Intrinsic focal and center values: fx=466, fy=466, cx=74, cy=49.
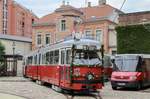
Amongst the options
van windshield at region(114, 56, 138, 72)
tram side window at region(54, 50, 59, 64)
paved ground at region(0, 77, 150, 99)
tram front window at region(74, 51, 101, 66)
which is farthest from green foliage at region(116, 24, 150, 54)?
tram front window at region(74, 51, 101, 66)

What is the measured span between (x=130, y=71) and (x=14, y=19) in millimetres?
79250

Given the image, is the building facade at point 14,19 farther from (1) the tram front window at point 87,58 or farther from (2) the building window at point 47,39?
(1) the tram front window at point 87,58

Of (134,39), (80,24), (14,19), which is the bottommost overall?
(134,39)

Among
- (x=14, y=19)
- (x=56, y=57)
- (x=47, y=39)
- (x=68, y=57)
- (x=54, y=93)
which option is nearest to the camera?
(x=68, y=57)

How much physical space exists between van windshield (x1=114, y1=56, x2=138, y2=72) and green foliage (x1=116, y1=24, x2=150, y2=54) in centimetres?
1282

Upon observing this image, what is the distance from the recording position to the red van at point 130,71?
1237 inches

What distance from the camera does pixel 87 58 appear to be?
25.0 m

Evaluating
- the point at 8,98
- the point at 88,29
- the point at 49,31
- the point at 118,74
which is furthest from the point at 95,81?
the point at 49,31

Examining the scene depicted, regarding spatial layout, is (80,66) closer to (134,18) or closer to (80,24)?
(134,18)

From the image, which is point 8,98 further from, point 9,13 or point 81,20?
point 9,13

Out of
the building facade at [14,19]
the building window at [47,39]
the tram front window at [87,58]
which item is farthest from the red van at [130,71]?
the building facade at [14,19]

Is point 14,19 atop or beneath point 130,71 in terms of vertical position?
atop

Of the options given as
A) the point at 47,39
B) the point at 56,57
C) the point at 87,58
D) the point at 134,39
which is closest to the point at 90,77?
the point at 87,58

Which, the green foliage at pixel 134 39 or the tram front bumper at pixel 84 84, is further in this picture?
the green foliage at pixel 134 39
